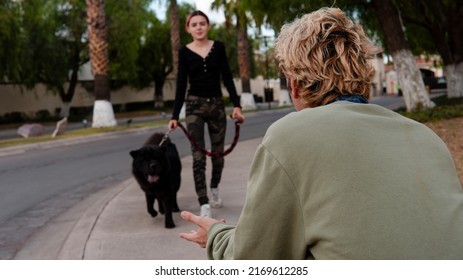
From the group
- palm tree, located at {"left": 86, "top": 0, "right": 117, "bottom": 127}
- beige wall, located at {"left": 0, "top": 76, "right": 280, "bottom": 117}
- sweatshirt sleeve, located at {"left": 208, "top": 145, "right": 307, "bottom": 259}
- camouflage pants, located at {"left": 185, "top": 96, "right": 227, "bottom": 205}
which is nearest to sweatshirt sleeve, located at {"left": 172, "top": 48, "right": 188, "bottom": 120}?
camouflage pants, located at {"left": 185, "top": 96, "right": 227, "bottom": 205}

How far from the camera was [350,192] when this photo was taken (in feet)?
4.99

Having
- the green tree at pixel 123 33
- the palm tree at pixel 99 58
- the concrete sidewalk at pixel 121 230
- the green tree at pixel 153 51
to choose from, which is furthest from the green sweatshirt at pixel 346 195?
the green tree at pixel 153 51

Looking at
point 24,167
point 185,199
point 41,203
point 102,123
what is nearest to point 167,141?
point 185,199

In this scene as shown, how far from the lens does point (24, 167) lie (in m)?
11.2

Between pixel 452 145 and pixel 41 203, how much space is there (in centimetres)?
618

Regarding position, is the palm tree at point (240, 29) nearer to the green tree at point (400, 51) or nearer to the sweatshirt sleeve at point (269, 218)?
the green tree at point (400, 51)

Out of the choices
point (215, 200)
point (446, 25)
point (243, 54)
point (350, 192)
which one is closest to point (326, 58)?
point (350, 192)

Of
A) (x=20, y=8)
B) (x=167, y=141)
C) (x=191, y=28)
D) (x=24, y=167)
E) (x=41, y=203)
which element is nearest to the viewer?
(x=191, y=28)

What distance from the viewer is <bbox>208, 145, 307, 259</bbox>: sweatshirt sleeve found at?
156 centimetres

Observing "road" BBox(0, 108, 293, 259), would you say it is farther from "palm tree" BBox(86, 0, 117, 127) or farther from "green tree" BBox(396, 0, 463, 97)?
"green tree" BBox(396, 0, 463, 97)

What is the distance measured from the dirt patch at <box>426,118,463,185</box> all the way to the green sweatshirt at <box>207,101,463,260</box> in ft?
19.0

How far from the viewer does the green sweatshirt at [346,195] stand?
1515mm

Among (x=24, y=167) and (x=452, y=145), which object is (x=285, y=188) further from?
(x=24, y=167)

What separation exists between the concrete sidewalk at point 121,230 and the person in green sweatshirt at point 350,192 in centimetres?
268
